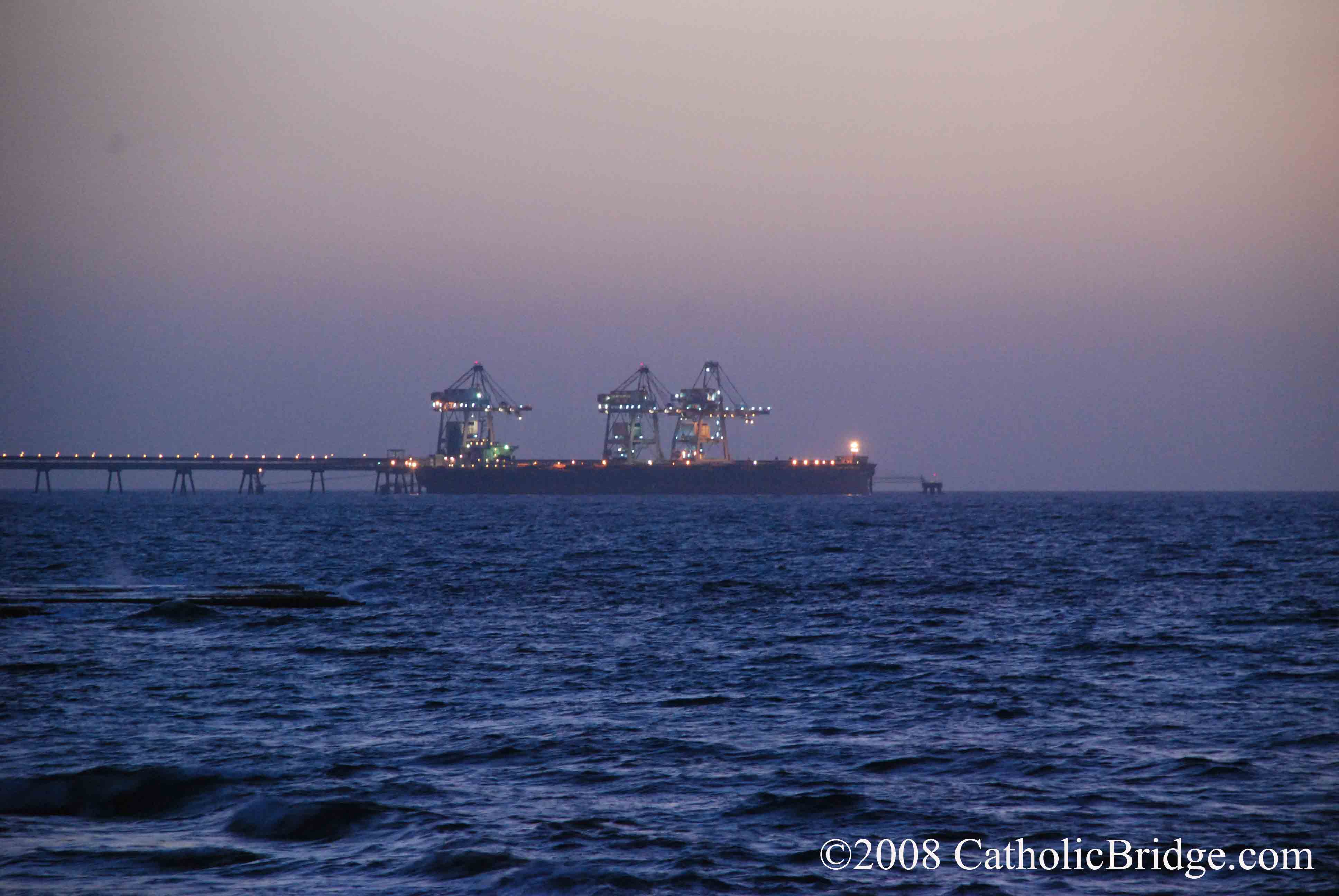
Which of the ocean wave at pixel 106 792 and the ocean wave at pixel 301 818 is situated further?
the ocean wave at pixel 106 792

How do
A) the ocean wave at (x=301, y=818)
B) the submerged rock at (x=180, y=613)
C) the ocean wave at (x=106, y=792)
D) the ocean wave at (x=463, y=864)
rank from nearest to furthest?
1. the ocean wave at (x=463, y=864)
2. the ocean wave at (x=301, y=818)
3. the ocean wave at (x=106, y=792)
4. the submerged rock at (x=180, y=613)

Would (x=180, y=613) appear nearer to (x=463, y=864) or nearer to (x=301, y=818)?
(x=301, y=818)

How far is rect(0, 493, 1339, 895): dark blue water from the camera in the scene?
13156 mm

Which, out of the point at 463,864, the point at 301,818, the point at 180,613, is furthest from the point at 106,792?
the point at 180,613

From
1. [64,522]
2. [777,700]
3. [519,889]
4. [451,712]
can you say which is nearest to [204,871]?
[519,889]

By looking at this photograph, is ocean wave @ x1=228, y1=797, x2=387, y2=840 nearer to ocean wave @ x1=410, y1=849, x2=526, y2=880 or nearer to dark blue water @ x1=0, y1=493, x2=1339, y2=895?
dark blue water @ x1=0, y1=493, x2=1339, y2=895

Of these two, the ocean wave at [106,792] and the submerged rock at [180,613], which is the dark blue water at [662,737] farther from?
the submerged rock at [180,613]

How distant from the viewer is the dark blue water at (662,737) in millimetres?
13156

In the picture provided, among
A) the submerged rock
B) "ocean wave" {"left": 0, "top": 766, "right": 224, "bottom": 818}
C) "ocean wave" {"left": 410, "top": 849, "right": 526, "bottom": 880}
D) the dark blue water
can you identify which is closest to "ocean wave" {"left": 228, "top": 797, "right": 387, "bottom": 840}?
the dark blue water

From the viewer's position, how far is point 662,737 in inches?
754

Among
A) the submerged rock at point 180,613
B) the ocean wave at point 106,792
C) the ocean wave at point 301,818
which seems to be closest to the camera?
the ocean wave at point 301,818

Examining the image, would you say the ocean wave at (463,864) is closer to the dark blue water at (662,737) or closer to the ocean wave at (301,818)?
the dark blue water at (662,737)

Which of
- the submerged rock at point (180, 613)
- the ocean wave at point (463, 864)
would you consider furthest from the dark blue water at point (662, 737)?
the submerged rock at point (180, 613)

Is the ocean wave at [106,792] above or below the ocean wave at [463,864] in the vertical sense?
below
